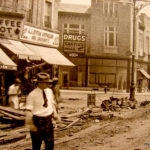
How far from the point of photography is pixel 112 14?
32.6 m

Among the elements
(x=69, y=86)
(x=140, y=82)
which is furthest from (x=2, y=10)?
(x=140, y=82)

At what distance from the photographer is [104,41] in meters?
32.3

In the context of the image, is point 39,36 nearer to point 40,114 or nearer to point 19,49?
point 19,49

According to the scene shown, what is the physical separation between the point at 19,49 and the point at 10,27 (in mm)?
1710

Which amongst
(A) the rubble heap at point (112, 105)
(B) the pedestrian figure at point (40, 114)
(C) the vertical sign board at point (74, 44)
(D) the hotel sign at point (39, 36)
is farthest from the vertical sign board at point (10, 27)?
(C) the vertical sign board at point (74, 44)

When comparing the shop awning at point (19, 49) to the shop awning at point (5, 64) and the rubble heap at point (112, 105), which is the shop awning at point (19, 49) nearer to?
the shop awning at point (5, 64)

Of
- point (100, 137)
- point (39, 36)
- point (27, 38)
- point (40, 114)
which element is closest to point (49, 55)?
point (39, 36)

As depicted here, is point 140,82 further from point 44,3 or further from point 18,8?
point 18,8

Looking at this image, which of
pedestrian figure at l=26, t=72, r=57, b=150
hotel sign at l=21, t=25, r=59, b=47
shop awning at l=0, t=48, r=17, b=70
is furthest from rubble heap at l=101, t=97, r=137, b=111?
pedestrian figure at l=26, t=72, r=57, b=150

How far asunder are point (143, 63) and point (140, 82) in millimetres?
3327

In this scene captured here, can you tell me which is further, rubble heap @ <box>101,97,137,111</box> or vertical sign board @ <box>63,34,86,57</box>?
vertical sign board @ <box>63,34,86,57</box>

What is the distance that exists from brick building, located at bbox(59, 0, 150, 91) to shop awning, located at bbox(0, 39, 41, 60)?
17.4 metres

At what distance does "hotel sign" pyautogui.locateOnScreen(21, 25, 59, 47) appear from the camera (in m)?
15.0

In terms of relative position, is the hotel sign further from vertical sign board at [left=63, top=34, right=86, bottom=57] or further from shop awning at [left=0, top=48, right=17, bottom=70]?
vertical sign board at [left=63, top=34, right=86, bottom=57]
